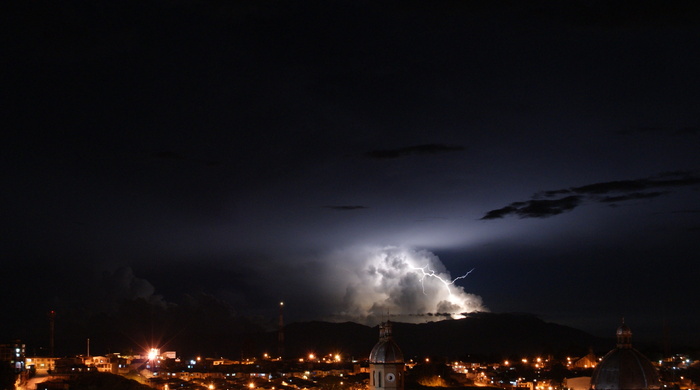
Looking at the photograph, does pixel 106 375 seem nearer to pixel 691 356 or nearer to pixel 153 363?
pixel 153 363

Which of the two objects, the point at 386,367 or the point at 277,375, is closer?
the point at 386,367

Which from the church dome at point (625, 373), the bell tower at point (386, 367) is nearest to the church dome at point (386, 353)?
the bell tower at point (386, 367)

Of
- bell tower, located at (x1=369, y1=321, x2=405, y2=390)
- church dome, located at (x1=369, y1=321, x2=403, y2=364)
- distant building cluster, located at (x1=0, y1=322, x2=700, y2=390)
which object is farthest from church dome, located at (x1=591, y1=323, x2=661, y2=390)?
distant building cluster, located at (x1=0, y1=322, x2=700, y2=390)

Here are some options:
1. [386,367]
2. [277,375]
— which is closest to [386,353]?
[386,367]

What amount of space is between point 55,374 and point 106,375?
12.9 meters

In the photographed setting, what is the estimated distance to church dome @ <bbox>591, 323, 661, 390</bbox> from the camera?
47.4 metres

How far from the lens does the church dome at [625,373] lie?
47.4 m

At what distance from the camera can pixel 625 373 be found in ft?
156

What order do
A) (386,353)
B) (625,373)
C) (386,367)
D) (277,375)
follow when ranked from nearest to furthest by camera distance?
(625,373), (386,367), (386,353), (277,375)

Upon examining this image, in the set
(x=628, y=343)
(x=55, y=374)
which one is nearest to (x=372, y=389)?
(x=628, y=343)

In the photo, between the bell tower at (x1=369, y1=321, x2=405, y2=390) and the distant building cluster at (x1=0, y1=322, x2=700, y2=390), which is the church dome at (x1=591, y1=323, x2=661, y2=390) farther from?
the distant building cluster at (x1=0, y1=322, x2=700, y2=390)

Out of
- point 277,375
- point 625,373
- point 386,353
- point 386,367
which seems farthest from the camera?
point 277,375

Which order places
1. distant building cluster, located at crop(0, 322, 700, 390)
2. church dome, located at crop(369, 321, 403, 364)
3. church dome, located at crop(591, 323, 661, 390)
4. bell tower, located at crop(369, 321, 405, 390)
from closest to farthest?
church dome, located at crop(591, 323, 661, 390), bell tower, located at crop(369, 321, 405, 390), church dome, located at crop(369, 321, 403, 364), distant building cluster, located at crop(0, 322, 700, 390)

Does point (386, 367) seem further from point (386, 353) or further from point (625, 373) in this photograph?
point (625, 373)
